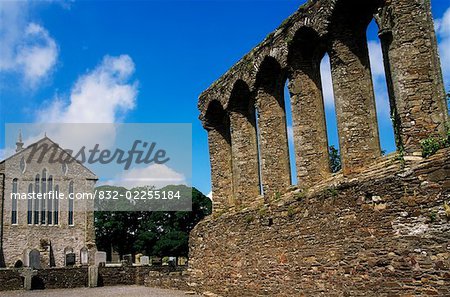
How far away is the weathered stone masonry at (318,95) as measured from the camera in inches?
359

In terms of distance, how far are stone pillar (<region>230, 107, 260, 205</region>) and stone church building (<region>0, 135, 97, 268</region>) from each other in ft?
94.4

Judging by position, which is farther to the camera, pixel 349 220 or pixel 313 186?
pixel 313 186

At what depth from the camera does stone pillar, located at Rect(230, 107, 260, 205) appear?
14695mm

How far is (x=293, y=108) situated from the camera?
1238cm

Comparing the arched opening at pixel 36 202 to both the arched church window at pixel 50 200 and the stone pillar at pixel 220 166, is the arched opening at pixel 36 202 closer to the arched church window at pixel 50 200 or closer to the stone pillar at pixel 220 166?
the arched church window at pixel 50 200

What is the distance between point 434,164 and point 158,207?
159 ft

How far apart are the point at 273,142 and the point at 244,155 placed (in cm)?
171

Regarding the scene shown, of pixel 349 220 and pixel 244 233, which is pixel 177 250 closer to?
pixel 244 233

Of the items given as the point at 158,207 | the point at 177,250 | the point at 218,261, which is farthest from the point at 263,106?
the point at 158,207

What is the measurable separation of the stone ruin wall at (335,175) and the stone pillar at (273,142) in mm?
29

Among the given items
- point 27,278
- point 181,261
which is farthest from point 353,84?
point 181,261

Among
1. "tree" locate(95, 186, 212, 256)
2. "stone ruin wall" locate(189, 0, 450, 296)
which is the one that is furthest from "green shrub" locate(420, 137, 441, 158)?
"tree" locate(95, 186, 212, 256)

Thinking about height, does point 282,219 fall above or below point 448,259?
above

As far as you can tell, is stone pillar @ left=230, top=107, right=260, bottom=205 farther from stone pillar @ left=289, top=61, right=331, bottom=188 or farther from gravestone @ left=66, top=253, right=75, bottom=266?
gravestone @ left=66, top=253, right=75, bottom=266
